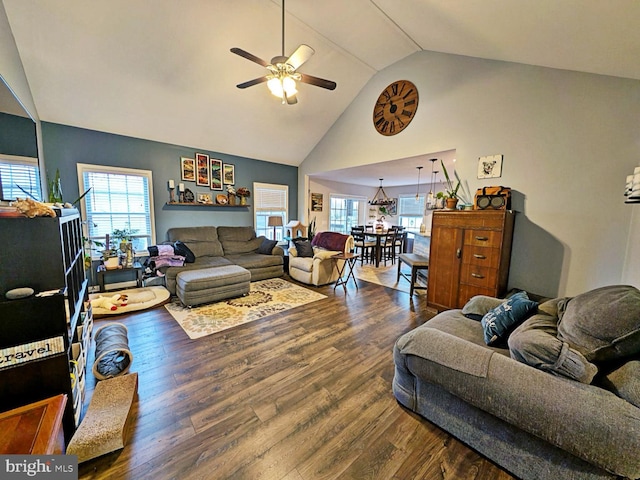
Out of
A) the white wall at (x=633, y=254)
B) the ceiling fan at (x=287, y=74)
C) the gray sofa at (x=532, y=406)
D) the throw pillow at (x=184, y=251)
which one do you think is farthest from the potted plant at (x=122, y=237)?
the white wall at (x=633, y=254)

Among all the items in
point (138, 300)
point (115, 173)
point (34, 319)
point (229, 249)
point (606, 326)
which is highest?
point (115, 173)

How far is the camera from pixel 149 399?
1824mm

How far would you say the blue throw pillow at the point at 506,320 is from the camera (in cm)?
173

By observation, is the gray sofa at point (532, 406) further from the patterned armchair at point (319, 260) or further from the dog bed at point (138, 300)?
the dog bed at point (138, 300)

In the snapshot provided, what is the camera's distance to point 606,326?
3.89ft

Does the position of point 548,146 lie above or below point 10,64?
below

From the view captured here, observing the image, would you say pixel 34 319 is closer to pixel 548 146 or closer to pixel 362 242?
pixel 548 146

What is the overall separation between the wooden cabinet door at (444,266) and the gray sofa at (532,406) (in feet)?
5.17

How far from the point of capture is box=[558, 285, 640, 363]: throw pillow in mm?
1120

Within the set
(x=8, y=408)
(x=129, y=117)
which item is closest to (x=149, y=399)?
(x=8, y=408)

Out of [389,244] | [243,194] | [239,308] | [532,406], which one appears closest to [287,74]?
[239,308]

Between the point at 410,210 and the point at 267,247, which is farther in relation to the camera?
the point at 410,210

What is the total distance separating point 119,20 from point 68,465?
3.93m

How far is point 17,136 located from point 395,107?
15.2 ft
